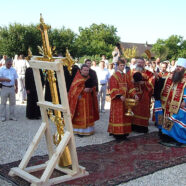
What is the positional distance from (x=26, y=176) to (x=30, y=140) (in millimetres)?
2533

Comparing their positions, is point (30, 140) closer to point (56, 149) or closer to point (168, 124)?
point (56, 149)

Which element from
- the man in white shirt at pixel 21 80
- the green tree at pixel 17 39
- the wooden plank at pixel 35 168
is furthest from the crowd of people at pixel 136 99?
the green tree at pixel 17 39

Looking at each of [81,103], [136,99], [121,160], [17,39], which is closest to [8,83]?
[81,103]

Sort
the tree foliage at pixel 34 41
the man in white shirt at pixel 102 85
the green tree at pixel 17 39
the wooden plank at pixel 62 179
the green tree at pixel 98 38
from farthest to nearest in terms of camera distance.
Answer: the green tree at pixel 98 38
the tree foliage at pixel 34 41
the green tree at pixel 17 39
the man in white shirt at pixel 102 85
the wooden plank at pixel 62 179

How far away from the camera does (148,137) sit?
7703mm

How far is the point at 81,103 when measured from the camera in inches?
300

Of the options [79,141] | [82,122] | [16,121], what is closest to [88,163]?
[79,141]

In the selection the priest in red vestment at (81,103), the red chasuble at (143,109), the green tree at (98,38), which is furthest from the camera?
the green tree at (98,38)

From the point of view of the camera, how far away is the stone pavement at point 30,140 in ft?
16.1

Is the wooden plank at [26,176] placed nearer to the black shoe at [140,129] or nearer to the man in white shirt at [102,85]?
the black shoe at [140,129]

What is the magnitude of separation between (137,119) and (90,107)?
136 centimetres

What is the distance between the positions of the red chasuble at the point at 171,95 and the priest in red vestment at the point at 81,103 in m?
1.72

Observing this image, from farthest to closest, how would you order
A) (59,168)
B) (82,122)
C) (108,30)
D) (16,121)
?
(108,30), (16,121), (82,122), (59,168)

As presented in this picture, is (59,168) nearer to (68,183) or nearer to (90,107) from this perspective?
(68,183)
